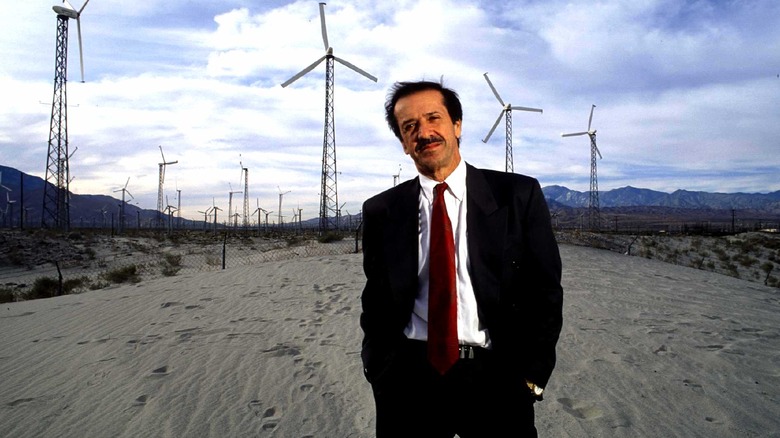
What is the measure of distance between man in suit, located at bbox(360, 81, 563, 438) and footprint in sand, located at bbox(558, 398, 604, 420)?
3.14 m

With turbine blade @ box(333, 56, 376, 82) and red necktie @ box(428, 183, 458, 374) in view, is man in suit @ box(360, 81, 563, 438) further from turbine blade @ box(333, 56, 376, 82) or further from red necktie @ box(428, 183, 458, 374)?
turbine blade @ box(333, 56, 376, 82)

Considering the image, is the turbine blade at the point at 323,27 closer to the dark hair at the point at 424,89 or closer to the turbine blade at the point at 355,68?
the turbine blade at the point at 355,68

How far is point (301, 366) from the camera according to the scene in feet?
20.3

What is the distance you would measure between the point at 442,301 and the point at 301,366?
4.64 metres

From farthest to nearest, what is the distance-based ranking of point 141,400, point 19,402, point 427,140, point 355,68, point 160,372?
point 355,68 → point 160,372 → point 19,402 → point 141,400 → point 427,140

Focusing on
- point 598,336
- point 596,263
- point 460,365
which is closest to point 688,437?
point 598,336

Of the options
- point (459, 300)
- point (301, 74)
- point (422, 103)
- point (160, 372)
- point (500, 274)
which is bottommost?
point (160, 372)

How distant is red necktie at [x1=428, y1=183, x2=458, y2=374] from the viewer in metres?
Answer: 2.06

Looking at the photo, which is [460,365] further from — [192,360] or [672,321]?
[672,321]

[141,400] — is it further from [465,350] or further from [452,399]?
[465,350]

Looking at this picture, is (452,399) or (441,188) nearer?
(452,399)

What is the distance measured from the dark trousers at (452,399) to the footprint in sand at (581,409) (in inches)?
122

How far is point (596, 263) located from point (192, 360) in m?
13.4

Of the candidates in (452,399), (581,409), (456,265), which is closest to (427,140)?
(456,265)
